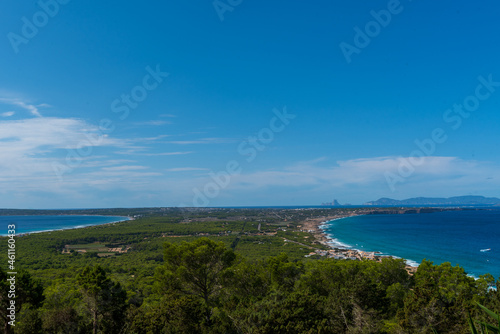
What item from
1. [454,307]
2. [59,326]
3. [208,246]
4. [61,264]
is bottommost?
[61,264]

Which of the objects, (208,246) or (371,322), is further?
(208,246)

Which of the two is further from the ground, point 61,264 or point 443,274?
point 443,274

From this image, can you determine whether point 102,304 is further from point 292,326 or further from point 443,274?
point 443,274

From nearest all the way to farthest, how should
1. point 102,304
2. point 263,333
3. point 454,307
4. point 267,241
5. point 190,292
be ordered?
point 263,333 → point 454,307 → point 102,304 → point 190,292 → point 267,241

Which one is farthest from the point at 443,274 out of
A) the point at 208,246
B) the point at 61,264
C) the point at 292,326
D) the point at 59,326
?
the point at 61,264

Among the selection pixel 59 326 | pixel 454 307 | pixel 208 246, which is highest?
pixel 208 246

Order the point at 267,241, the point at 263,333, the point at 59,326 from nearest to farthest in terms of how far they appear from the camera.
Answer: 1. the point at 263,333
2. the point at 59,326
3. the point at 267,241

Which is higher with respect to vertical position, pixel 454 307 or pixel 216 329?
pixel 454 307

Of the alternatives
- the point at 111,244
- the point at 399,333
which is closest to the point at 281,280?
the point at 399,333

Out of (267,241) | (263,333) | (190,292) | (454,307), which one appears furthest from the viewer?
(267,241)

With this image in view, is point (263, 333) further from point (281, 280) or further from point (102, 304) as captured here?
point (102, 304)
